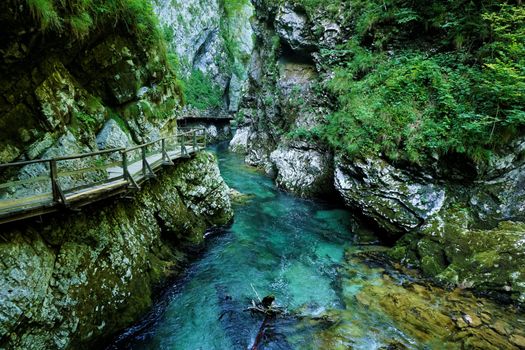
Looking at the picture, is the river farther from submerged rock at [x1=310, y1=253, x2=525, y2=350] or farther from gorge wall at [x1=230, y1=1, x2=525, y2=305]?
gorge wall at [x1=230, y1=1, x2=525, y2=305]

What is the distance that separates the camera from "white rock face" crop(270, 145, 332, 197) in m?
17.8

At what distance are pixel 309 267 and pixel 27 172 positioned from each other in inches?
341

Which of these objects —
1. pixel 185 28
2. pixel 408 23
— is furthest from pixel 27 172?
pixel 185 28

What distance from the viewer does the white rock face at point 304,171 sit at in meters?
17.8

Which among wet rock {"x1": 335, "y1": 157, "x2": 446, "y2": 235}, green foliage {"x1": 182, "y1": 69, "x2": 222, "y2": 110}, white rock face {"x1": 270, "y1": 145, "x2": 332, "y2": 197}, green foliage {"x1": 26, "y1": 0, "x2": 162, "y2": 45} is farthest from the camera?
green foliage {"x1": 182, "y1": 69, "x2": 222, "y2": 110}

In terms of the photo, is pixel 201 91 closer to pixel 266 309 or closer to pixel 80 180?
pixel 80 180

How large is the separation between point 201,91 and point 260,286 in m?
42.1

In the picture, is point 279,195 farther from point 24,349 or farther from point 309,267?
point 24,349

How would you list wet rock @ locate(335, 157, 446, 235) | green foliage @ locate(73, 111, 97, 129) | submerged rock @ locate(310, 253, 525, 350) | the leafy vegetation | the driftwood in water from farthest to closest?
wet rock @ locate(335, 157, 446, 235) < the leafy vegetation < green foliage @ locate(73, 111, 97, 129) < the driftwood in water < submerged rock @ locate(310, 253, 525, 350)

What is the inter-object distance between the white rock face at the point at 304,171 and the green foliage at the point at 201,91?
2780 centimetres

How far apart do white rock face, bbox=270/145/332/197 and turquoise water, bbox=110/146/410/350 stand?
2.34m

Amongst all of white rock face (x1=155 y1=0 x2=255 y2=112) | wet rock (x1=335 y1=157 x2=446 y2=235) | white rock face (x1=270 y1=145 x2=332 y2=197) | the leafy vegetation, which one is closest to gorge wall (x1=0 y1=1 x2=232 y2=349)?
wet rock (x1=335 y1=157 x2=446 y2=235)

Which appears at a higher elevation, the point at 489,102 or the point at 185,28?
the point at 185,28

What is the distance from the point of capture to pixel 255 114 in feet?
98.3
